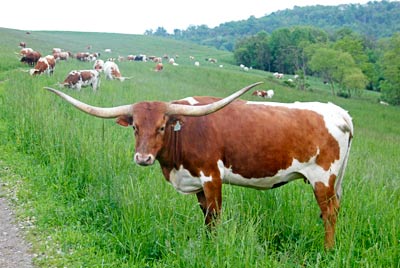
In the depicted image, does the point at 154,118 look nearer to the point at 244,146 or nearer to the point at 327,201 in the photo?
the point at 244,146

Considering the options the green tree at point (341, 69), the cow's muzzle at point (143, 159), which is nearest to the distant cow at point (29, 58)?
the cow's muzzle at point (143, 159)

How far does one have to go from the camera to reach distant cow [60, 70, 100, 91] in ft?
59.9

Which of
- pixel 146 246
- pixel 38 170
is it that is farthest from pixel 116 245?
pixel 38 170

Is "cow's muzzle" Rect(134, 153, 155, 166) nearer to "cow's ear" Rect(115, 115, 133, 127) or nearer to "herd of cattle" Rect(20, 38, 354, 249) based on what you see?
"herd of cattle" Rect(20, 38, 354, 249)

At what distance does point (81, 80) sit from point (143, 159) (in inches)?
587

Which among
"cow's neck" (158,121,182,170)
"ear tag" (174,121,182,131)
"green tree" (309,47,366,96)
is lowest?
"green tree" (309,47,366,96)

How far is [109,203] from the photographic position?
5898 mm

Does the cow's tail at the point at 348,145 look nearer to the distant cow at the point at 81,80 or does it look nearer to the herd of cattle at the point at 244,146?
the herd of cattle at the point at 244,146

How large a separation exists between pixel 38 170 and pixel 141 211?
3.01 m

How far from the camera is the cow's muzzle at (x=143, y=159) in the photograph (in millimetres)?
4684

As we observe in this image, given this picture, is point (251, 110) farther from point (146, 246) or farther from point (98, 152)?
point (98, 152)

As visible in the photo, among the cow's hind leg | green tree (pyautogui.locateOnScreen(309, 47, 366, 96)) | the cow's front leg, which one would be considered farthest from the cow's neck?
green tree (pyautogui.locateOnScreen(309, 47, 366, 96))

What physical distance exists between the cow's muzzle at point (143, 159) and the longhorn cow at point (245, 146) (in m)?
0.39

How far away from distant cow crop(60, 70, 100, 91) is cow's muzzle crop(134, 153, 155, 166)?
45.3ft
